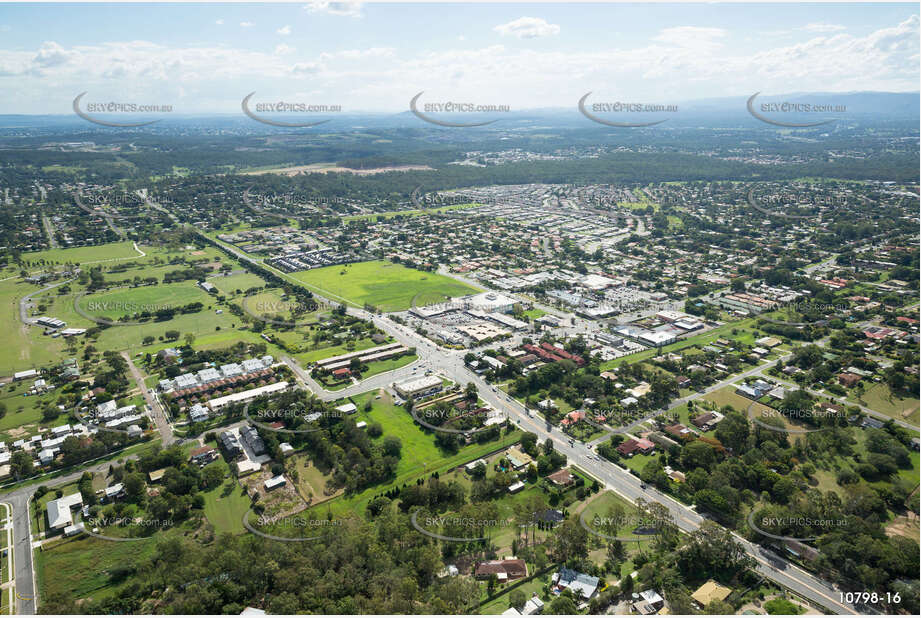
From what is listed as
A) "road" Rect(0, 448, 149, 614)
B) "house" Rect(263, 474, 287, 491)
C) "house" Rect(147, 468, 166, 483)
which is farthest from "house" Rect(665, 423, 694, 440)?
"road" Rect(0, 448, 149, 614)

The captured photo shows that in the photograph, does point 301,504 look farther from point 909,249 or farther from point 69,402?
point 909,249

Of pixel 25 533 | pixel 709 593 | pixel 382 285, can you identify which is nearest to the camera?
pixel 709 593

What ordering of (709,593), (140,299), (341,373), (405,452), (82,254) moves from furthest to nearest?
(82,254) < (140,299) < (341,373) < (405,452) < (709,593)

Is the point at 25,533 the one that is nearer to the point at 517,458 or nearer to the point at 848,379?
the point at 517,458

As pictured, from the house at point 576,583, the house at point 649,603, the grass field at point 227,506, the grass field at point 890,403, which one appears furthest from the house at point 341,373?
the grass field at point 890,403

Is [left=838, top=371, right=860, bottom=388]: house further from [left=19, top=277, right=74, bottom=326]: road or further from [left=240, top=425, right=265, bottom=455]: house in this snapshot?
[left=19, top=277, right=74, bottom=326]: road

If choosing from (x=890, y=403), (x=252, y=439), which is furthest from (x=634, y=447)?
(x=252, y=439)

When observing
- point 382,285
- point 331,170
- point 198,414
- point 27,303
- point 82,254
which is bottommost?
point 198,414
